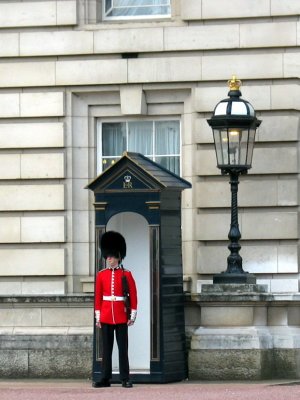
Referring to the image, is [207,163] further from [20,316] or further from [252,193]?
[20,316]

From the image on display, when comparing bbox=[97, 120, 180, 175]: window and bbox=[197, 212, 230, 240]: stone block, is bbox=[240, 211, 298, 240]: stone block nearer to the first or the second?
bbox=[197, 212, 230, 240]: stone block

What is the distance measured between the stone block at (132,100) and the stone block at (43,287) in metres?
2.04

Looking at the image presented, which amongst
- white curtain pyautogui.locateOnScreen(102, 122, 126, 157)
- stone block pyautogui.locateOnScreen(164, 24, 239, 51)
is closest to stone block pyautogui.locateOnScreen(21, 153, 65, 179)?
white curtain pyautogui.locateOnScreen(102, 122, 126, 157)

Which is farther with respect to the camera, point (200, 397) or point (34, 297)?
point (34, 297)

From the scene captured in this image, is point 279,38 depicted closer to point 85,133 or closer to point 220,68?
point 220,68

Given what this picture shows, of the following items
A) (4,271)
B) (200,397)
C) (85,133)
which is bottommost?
(200,397)

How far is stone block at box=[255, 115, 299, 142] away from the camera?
20859mm

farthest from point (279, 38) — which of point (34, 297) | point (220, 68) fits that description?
point (34, 297)

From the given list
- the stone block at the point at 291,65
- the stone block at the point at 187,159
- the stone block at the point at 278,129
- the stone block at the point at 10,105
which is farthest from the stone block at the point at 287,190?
the stone block at the point at 10,105

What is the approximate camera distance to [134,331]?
66.4 feet

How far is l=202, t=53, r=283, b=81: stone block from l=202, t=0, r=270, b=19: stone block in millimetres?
437

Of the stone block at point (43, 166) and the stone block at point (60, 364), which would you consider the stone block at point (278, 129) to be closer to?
the stone block at point (43, 166)

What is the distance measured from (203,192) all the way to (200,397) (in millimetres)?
3684

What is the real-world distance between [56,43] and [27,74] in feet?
1.55
